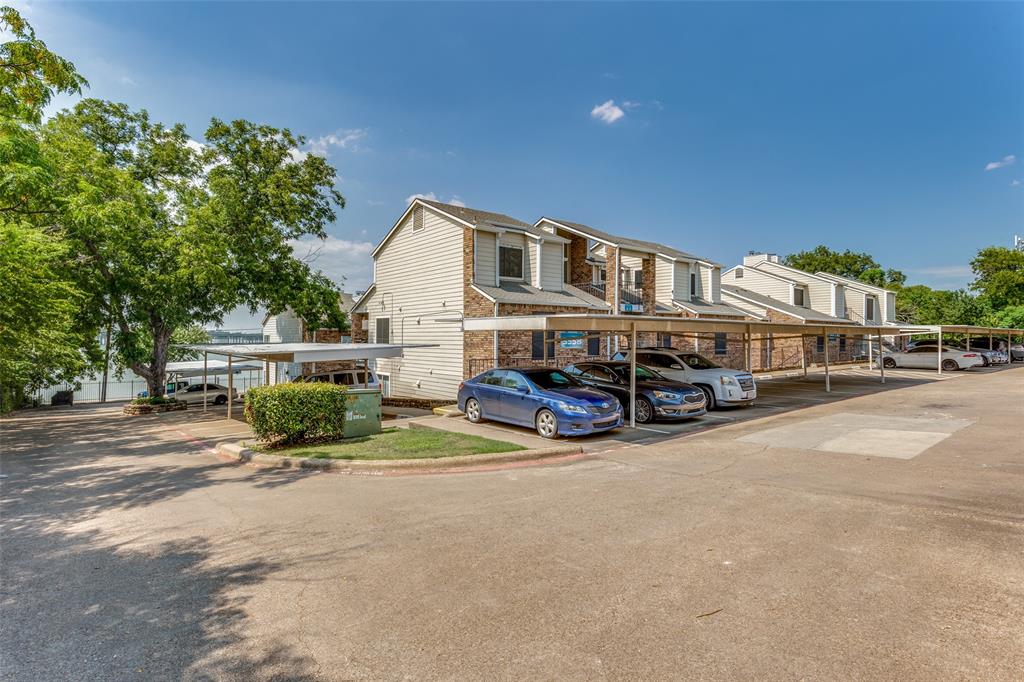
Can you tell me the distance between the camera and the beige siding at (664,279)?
25.9m

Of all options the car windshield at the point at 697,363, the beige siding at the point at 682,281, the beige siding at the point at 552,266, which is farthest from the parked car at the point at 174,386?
the beige siding at the point at 682,281

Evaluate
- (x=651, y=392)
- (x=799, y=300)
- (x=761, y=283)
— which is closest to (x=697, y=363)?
(x=651, y=392)

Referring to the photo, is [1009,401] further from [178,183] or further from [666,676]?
[178,183]

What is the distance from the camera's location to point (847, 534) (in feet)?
16.4

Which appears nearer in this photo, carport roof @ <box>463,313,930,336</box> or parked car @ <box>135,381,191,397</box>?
carport roof @ <box>463,313,930,336</box>

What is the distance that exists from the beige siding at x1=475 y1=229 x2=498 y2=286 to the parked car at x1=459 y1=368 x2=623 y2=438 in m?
6.72

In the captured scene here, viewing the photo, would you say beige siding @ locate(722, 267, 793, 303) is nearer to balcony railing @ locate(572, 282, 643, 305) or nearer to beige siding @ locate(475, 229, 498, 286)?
balcony railing @ locate(572, 282, 643, 305)

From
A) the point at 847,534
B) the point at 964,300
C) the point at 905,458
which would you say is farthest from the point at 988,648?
the point at 964,300

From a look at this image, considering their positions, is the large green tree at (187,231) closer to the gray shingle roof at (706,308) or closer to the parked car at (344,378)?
the parked car at (344,378)

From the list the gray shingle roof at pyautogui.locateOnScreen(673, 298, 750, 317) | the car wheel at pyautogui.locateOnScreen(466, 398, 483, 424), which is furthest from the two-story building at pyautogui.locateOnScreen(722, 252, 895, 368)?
the car wheel at pyautogui.locateOnScreen(466, 398, 483, 424)

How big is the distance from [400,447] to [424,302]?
11205 millimetres

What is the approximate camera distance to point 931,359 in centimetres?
2819

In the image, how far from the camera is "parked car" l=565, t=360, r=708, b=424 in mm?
12391

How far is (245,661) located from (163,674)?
1.42ft
